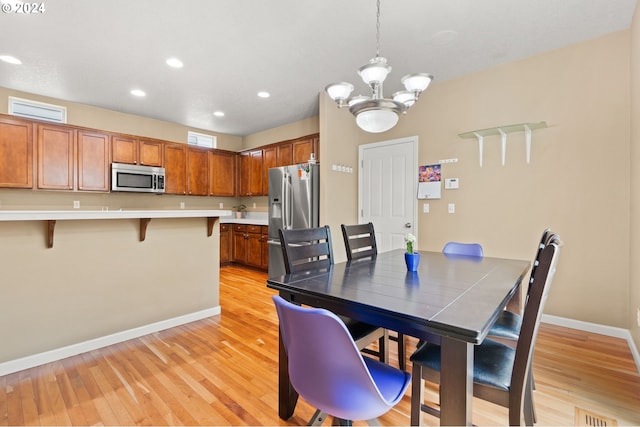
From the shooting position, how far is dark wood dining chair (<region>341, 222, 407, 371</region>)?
209cm

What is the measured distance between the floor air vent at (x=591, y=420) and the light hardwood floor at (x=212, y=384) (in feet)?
0.13

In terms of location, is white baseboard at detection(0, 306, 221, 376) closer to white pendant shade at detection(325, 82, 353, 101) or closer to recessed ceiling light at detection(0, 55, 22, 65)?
white pendant shade at detection(325, 82, 353, 101)

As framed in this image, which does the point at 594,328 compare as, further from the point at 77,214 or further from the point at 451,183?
the point at 77,214

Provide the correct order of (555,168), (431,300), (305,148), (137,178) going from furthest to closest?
1. (305,148)
2. (137,178)
3. (555,168)
4. (431,300)

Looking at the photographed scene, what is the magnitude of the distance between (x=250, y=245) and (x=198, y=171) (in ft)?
5.53

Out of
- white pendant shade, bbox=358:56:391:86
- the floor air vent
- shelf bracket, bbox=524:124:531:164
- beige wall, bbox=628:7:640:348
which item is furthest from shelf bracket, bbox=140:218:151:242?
beige wall, bbox=628:7:640:348

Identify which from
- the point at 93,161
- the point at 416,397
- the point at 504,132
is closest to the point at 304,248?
the point at 416,397

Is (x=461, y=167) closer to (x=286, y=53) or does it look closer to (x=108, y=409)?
(x=286, y=53)

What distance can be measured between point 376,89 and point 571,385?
2.26 metres

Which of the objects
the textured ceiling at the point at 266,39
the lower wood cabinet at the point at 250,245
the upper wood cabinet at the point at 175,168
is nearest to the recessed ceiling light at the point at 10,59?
the textured ceiling at the point at 266,39

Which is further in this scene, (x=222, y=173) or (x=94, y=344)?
(x=222, y=173)

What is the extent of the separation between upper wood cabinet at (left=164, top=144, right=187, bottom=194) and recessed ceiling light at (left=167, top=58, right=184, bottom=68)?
84.9 inches

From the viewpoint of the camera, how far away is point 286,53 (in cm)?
301

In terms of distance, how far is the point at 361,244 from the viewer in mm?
2322
